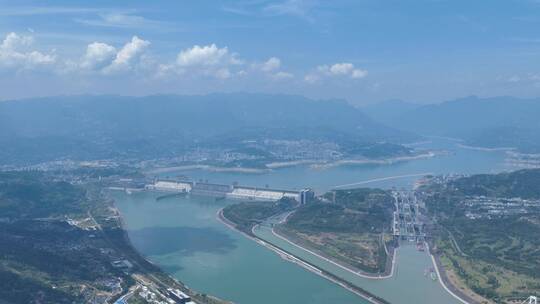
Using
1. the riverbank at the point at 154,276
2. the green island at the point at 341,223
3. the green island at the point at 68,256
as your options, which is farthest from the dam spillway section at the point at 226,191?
the riverbank at the point at 154,276

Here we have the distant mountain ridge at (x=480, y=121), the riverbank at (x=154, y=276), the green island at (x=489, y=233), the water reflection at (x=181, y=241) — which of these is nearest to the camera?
the riverbank at (x=154, y=276)

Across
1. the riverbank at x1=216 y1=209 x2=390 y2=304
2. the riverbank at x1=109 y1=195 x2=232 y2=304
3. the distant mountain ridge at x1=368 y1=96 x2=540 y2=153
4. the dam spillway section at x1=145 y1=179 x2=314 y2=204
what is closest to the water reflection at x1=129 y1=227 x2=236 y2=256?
the riverbank at x1=109 y1=195 x2=232 y2=304

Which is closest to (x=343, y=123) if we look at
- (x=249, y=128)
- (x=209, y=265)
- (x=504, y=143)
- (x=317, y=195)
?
(x=249, y=128)

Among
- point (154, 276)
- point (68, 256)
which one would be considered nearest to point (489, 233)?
point (154, 276)

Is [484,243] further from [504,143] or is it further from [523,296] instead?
[504,143]

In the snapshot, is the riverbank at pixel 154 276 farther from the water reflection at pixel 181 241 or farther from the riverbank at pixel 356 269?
the riverbank at pixel 356 269

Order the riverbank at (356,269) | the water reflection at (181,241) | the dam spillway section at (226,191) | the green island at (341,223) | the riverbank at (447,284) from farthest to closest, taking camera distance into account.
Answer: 1. the dam spillway section at (226,191)
2. the water reflection at (181,241)
3. the green island at (341,223)
4. the riverbank at (356,269)
5. the riverbank at (447,284)

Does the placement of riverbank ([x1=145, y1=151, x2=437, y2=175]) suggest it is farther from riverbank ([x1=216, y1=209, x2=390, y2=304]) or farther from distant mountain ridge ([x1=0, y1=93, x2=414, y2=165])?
riverbank ([x1=216, y1=209, x2=390, y2=304])
